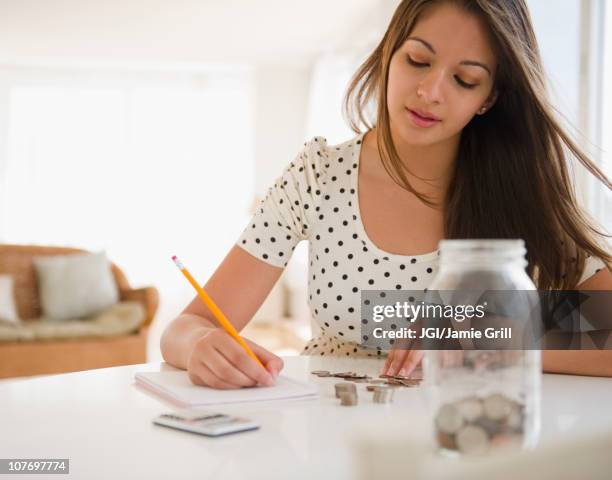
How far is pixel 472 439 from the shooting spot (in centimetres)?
57

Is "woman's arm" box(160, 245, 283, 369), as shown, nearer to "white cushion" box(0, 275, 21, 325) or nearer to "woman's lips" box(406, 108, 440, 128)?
"woman's lips" box(406, 108, 440, 128)

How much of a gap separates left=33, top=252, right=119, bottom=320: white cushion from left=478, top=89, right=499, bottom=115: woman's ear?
4.45 meters

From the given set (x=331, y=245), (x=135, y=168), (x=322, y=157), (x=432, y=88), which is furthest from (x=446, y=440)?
(x=135, y=168)

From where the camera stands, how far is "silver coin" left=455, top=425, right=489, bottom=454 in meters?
0.56

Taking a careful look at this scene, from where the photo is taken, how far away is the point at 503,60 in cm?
145

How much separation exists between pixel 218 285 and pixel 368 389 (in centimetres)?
51

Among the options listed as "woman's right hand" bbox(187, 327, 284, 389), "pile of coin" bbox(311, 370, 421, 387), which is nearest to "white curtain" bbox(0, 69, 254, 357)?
"pile of coin" bbox(311, 370, 421, 387)

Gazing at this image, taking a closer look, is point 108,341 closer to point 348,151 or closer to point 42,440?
point 348,151

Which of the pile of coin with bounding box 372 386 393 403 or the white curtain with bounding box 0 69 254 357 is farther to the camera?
the white curtain with bounding box 0 69 254 357

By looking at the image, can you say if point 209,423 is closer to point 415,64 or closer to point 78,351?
point 415,64

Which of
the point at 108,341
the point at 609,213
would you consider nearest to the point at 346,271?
the point at 609,213

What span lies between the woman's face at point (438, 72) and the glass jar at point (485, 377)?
80 cm

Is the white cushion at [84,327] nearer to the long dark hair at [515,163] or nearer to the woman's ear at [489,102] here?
Result: the long dark hair at [515,163]

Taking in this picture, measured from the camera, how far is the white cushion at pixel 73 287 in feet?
18.4
